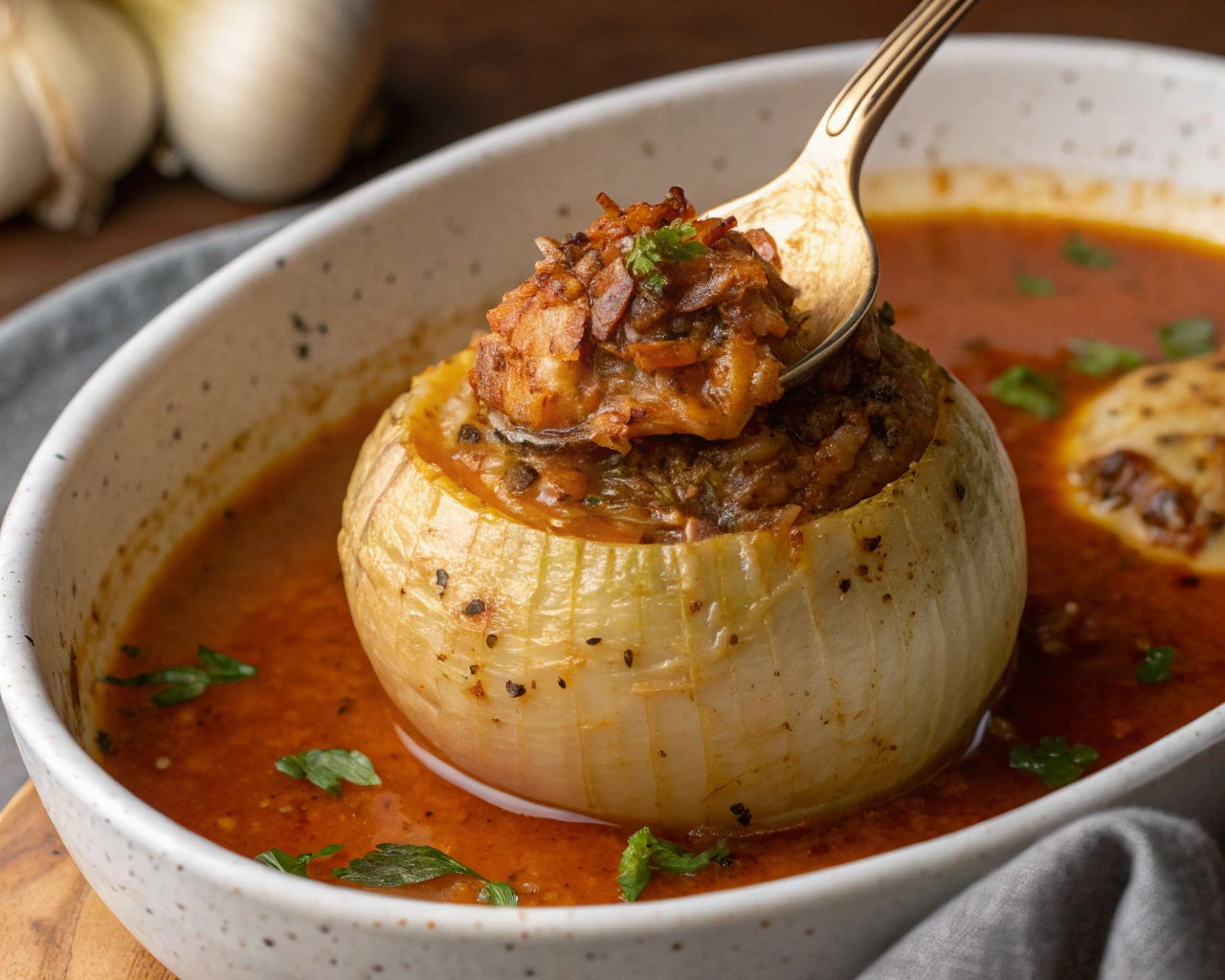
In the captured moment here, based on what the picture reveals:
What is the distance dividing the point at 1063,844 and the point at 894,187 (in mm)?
2582

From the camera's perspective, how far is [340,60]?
4516 millimetres

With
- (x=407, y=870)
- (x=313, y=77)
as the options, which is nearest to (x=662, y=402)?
(x=407, y=870)

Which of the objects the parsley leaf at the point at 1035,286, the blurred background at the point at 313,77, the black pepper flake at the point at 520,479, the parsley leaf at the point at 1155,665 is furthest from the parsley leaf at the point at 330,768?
the blurred background at the point at 313,77

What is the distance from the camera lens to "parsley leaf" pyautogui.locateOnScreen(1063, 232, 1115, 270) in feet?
12.6

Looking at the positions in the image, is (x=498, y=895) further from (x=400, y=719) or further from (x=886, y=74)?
(x=886, y=74)

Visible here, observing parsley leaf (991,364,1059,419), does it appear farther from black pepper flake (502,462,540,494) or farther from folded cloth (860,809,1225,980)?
folded cloth (860,809,1225,980)

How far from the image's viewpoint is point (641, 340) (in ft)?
7.32

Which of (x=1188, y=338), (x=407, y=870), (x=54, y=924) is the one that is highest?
(x=1188, y=338)

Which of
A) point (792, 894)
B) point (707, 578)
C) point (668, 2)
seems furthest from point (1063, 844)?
point (668, 2)

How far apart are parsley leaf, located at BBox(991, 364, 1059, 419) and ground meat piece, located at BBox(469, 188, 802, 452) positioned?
1284mm

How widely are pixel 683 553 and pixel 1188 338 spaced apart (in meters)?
1.98

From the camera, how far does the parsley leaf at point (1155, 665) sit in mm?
2707

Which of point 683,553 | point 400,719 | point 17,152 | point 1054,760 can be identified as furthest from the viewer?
point 17,152

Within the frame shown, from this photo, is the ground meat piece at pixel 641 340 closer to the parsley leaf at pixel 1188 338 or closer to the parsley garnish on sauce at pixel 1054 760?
the parsley garnish on sauce at pixel 1054 760
